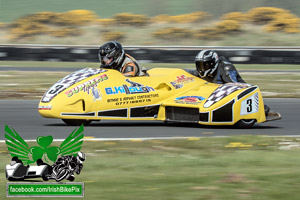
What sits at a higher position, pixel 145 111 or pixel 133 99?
pixel 133 99

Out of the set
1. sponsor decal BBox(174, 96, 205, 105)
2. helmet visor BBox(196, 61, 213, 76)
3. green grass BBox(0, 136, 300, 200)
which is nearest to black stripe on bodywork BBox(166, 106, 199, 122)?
sponsor decal BBox(174, 96, 205, 105)

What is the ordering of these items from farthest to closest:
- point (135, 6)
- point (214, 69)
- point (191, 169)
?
point (135, 6)
point (214, 69)
point (191, 169)

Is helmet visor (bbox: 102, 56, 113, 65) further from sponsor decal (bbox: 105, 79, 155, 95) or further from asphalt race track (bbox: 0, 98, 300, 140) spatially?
→ asphalt race track (bbox: 0, 98, 300, 140)

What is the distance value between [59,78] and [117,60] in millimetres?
8736

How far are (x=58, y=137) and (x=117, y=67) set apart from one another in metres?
1.81

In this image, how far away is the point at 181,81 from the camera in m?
10.2

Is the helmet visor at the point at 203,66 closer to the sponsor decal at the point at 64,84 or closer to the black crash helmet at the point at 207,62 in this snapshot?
the black crash helmet at the point at 207,62

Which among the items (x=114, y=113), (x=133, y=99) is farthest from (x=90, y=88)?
(x=133, y=99)

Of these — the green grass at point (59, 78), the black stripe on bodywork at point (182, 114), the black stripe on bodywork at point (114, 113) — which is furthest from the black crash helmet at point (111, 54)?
the green grass at point (59, 78)

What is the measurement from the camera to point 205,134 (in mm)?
9258

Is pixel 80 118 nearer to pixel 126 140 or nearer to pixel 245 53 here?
pixel 126 140

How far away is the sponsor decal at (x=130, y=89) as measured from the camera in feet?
31.2

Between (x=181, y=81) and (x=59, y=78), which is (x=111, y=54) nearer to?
(x=181, y=81)

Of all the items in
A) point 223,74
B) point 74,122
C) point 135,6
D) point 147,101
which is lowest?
point 135,6
